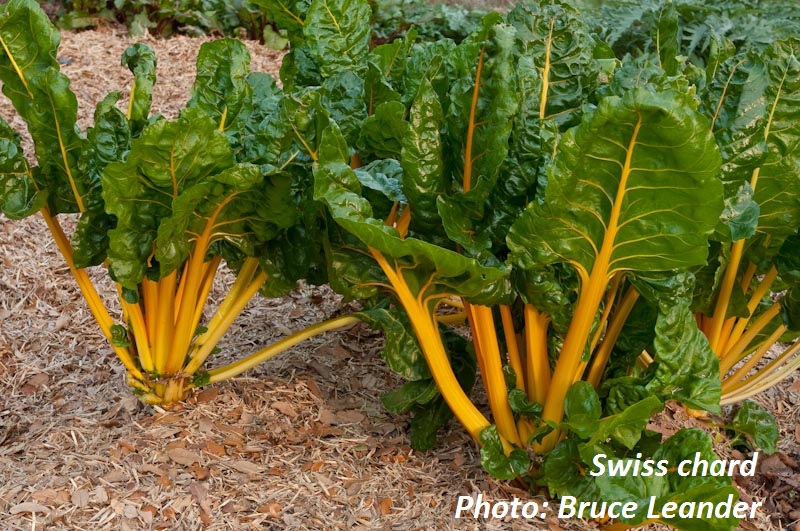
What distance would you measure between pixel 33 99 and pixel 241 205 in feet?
2.03

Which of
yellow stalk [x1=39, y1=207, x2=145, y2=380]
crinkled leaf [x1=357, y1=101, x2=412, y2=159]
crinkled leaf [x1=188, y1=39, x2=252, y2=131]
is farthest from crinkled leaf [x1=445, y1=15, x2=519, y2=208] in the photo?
yellow stalk [x1=39, y1=207, x2=145, y2=380]

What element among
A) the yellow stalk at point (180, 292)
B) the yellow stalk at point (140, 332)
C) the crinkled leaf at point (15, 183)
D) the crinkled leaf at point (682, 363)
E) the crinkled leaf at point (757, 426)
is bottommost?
the yellow stalk at point (140, 332)

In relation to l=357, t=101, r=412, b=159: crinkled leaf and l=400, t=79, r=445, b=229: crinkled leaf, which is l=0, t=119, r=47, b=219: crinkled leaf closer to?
l=357, t=101, r=412, b=159: crinkled leaf

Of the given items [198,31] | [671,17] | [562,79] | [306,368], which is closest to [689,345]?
[562,79]

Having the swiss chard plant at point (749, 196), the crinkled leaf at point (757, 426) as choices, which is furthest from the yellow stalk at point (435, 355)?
the crinkled leaf at point (757, 426)

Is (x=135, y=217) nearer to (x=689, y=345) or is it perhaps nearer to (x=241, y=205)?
(x=241, y=205)

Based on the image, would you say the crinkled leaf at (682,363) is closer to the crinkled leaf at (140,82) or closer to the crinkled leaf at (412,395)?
the crinkled leaf at (412,395)

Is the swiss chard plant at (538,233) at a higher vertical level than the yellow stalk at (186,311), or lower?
higher

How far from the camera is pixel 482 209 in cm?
198

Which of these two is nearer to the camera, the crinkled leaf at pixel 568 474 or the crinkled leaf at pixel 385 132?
the crinkled leaf at pixel 385 132

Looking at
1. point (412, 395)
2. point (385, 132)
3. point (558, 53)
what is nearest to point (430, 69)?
point (385, 132)

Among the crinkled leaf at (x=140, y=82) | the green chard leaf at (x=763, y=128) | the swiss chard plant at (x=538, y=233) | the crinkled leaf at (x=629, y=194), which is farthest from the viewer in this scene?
the crinkled leaf at (x=140, y=82)

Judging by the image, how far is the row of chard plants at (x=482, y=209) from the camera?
180 cm

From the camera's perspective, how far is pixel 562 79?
2166mm
